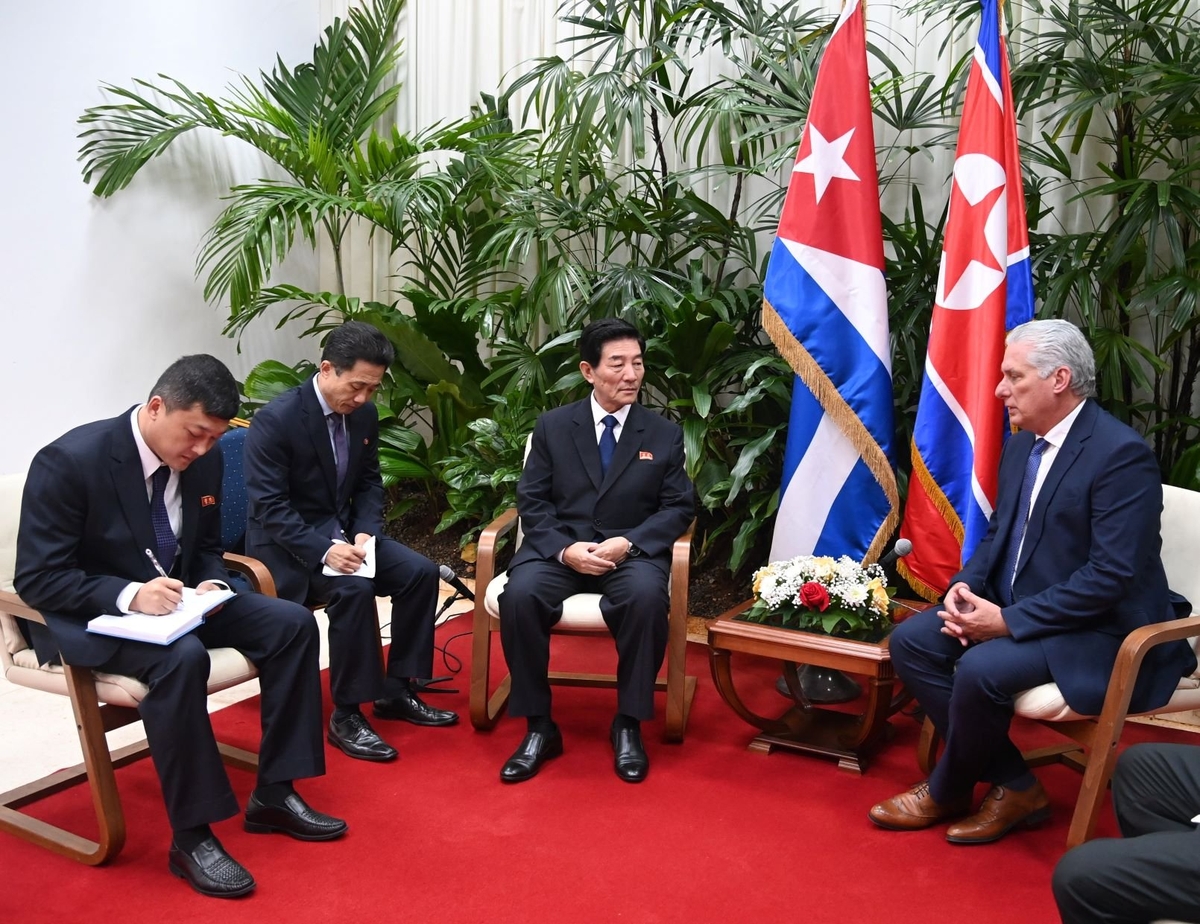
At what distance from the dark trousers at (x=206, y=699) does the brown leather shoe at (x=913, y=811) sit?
1434 mm

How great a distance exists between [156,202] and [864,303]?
3.36m

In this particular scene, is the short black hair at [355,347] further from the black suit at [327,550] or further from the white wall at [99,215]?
the white wall at [99,215]

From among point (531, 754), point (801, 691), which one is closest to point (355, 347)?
point (531, 754)

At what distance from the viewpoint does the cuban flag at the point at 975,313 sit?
3.52 m

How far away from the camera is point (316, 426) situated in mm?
3373

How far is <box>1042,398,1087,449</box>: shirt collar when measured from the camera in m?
2.82

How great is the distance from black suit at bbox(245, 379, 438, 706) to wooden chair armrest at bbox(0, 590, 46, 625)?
31.0 inches

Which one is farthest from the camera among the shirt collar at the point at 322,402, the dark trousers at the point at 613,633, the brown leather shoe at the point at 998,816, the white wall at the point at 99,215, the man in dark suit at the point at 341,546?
the white wall at the point at 99,215

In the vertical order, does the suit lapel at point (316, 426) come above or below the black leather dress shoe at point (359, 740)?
above

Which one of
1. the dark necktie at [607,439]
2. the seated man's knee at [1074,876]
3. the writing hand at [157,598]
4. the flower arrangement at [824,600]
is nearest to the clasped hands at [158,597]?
the writing hand at [157,598]

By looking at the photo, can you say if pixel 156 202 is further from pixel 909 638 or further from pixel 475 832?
pixel 909 638

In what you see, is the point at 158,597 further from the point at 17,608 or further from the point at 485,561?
the point at 485,561

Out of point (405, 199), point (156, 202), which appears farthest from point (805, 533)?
point (156, 202)

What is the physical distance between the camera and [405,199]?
486cm
